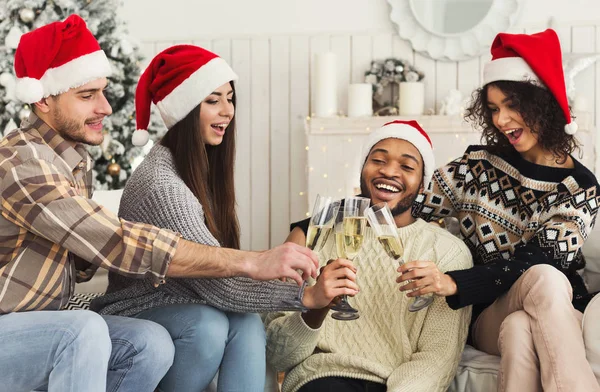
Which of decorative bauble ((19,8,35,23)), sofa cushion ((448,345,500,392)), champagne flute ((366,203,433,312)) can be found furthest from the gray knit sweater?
decorative bauble ((19,8,35,23))

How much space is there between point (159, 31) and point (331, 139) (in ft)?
4.98

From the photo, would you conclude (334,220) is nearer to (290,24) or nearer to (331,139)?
(331,139)

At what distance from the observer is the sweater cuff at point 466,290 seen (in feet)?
6.39

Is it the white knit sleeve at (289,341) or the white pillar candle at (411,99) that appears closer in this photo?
the white knit sleeve at (289,341)

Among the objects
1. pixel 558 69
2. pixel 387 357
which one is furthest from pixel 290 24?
pixel 387 357

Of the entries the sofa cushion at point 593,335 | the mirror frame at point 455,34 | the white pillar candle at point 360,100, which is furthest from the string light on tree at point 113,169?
the sofa cushion at point 593,335

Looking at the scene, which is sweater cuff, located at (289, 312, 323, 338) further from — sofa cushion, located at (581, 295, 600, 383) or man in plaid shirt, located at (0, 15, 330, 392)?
sofa cushion, located at (581, 295, 600, 383)

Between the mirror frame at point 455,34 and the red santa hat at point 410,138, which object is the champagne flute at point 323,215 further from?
the mirror frame at point 455,34

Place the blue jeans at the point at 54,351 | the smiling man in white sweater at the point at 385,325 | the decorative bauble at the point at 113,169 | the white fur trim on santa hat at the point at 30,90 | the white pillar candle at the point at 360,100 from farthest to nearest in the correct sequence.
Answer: the white pillar candle at the point at 360,100
the decorative bauble at the point at 113,169
the smiling man in white sweater at the point at 385,325
the white fur trim on santa hat at the point at 30,90
the blue jeans at the point at 54,351

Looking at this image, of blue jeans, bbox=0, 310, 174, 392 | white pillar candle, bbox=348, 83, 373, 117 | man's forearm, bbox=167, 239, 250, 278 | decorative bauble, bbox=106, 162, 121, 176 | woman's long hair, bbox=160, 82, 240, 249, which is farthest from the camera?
white pillar candle, bbox=348, 83, 373, 117

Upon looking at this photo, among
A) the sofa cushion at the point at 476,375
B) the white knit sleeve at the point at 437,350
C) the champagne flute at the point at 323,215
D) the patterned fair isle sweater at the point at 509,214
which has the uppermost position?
the champagne flute at the point at 323,215

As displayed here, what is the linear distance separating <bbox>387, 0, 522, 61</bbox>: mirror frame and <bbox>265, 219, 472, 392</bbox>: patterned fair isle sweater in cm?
272

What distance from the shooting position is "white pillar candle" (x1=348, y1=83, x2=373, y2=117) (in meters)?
4.49

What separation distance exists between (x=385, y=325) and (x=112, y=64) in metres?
2.82
